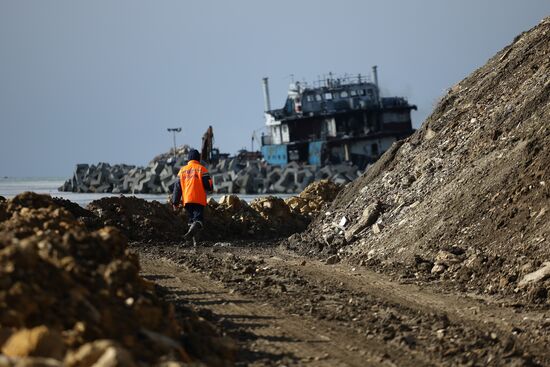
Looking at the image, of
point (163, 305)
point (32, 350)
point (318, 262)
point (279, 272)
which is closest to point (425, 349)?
point (163, 305)

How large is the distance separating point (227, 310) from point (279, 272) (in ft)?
11.4

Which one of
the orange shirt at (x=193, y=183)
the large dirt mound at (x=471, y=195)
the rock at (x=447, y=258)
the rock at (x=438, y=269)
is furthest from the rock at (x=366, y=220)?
the rock at (x=438, y=269)

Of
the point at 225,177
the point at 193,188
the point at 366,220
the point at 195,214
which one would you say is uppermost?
the point at 225,177

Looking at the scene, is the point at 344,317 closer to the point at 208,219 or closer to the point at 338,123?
the point at 208,219

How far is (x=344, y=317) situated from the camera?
11.1 m

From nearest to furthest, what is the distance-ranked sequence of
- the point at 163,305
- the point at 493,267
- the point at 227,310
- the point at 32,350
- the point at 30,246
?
the point at 32,350
the point at 30,246
the point at 163,305
the point at 227,310
the point at 493,267

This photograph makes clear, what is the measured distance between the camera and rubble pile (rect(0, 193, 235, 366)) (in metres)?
6.25

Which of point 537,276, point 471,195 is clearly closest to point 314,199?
point 471,195

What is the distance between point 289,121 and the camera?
7412 centimetres

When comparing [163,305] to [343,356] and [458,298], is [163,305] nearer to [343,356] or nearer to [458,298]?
[343,356]

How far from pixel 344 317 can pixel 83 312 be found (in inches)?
170

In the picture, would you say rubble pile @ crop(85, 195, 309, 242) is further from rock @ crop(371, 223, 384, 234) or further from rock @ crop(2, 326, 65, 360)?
rock @ crop(2, 326, 65, 360)

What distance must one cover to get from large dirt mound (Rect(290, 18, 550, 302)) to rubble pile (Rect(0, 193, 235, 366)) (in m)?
5.51

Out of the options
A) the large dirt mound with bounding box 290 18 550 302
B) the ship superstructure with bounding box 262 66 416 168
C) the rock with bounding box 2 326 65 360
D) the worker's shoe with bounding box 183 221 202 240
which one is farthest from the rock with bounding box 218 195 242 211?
the ship superstructure with bounding box 262 66 416 168
